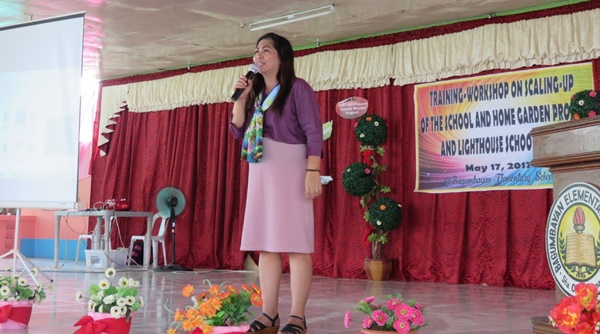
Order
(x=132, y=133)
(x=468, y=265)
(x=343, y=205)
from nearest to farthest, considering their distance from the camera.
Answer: (x=468, y=265)
(x=343, y=205)
(x=132, y=133)

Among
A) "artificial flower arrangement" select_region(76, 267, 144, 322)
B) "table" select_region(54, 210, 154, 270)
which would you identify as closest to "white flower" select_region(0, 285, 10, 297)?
"artificial flower arrangement" select_region(76, 267, 144, 322)

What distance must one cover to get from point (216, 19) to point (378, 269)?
3.11m

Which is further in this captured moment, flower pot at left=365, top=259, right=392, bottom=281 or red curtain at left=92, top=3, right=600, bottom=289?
flower pot at left=365, top=259, right=392, bottom=281

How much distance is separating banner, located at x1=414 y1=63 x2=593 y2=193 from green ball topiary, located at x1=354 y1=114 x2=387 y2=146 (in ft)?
1.29

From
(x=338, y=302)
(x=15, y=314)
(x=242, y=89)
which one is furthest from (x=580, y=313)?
(x=338, y=302)

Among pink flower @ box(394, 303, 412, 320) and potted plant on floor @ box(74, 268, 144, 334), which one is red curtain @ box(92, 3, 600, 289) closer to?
pink flower @ box(394, 303, 412, 320)

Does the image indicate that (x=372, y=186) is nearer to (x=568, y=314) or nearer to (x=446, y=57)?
(x=446, y=57)

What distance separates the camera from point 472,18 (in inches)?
289

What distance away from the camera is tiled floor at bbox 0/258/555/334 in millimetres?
3699

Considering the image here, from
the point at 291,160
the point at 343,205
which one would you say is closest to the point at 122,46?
the point at 343,205

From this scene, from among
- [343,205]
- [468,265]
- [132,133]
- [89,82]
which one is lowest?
[468,265]

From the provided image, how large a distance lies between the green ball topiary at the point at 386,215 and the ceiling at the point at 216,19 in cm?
191

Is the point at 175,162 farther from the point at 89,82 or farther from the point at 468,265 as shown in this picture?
the point at 468,265

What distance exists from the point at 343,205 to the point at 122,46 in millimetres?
3325
